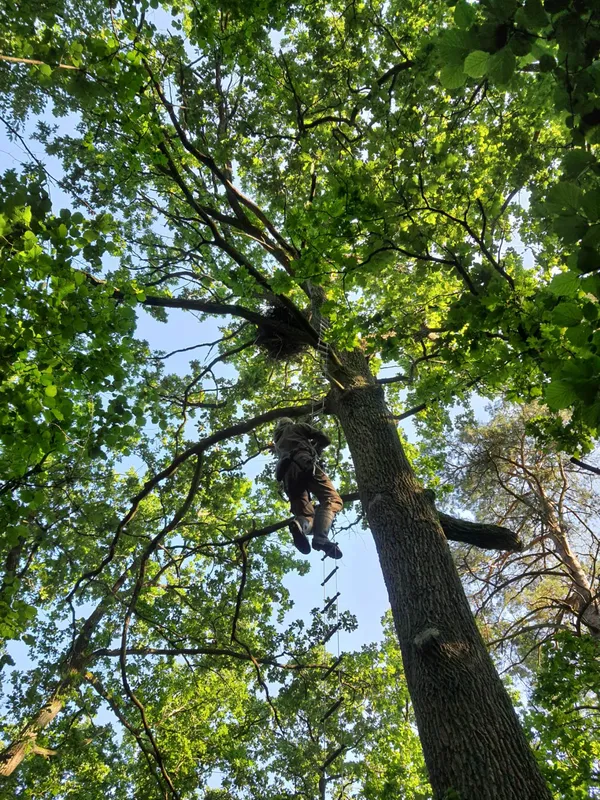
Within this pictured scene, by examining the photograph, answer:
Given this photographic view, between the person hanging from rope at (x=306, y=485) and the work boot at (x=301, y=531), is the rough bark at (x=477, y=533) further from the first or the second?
the work boot at (x=301, y=531)

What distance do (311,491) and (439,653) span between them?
296cm

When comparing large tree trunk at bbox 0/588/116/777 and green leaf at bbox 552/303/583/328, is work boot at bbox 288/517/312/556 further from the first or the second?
green leaf at bbox 552/303/583/328

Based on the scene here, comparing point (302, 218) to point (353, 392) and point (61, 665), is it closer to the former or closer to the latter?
point (353, 392)

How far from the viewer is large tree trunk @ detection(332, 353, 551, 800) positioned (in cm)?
239

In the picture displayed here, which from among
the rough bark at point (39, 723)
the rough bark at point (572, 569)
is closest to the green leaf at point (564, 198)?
the rough bark at point (39, 723)

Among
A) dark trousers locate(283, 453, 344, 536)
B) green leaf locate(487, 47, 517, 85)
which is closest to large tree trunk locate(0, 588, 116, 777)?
dark trousers locate(283, 453, 344, 536)

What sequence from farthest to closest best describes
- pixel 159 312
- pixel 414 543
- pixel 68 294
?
pixel 159 312, pixel 414 543, pixel 68 294

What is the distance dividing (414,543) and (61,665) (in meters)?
5.52

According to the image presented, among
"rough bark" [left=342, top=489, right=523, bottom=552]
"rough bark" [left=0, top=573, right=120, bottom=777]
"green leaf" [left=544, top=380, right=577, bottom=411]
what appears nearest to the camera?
"green leaf" [left=544, top=380, right=577, bottom=411]

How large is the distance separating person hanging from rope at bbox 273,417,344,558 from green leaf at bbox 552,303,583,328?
417 cm

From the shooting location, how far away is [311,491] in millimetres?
5695

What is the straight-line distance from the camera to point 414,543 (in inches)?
139

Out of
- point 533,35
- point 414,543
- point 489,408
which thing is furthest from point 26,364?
point 489,408

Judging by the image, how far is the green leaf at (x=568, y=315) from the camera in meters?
1.38
